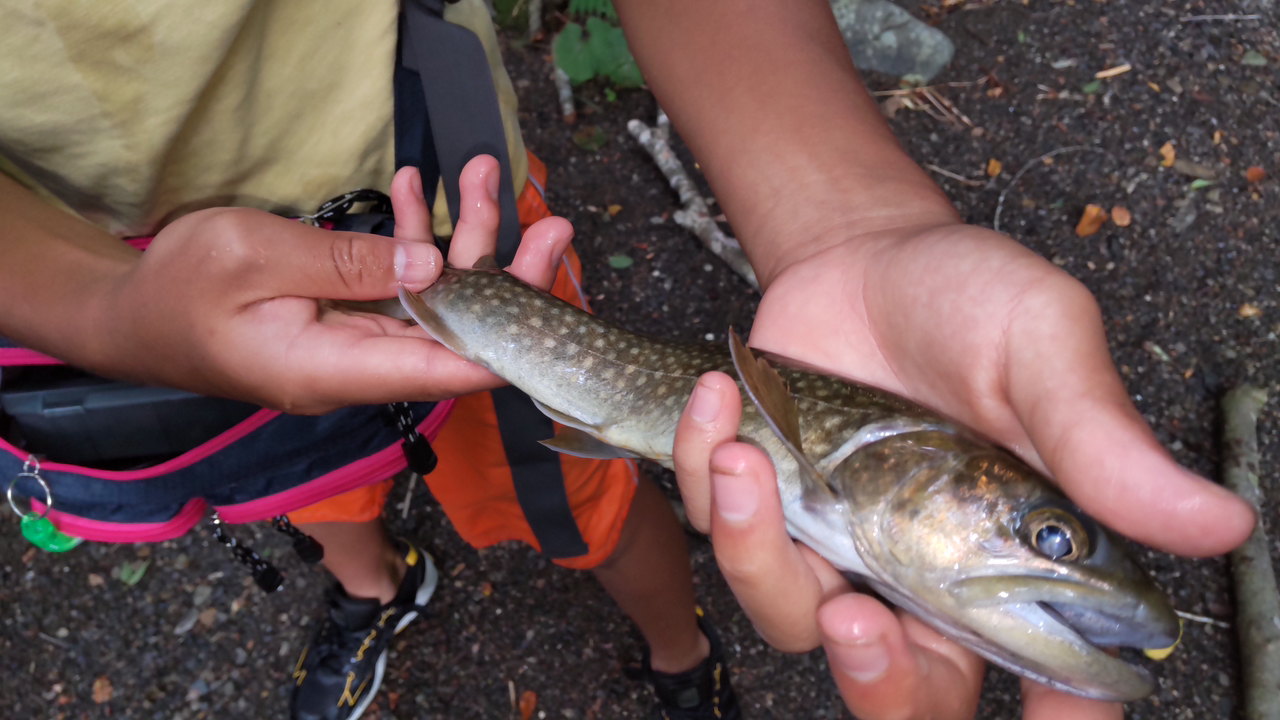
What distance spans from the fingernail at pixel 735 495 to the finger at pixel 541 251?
891mm

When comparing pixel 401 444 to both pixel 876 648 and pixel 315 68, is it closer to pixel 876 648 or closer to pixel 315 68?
pixel 315 68

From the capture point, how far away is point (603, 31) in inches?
183

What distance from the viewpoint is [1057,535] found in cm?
153

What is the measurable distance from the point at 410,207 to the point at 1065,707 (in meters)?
1.97

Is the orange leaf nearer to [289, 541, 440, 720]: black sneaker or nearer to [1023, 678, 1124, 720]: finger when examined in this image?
[289, 541, 440, 720]: black sneaker

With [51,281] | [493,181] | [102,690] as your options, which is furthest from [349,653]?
[493,181]

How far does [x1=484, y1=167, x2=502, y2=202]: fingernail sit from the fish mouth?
1.50 meters

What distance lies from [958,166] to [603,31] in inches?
88.1

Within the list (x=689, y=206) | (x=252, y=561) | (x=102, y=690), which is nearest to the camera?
(x=252, y=561)

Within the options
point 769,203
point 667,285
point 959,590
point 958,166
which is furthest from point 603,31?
point 959,590

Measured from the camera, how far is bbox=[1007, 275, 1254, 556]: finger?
3.98 ft

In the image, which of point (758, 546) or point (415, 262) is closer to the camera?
point (758, 546)

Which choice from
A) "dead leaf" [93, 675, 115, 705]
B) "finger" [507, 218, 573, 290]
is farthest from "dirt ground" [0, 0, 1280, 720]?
"finger" [507, 218, 573, 290]

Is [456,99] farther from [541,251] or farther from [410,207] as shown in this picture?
[541,251]
